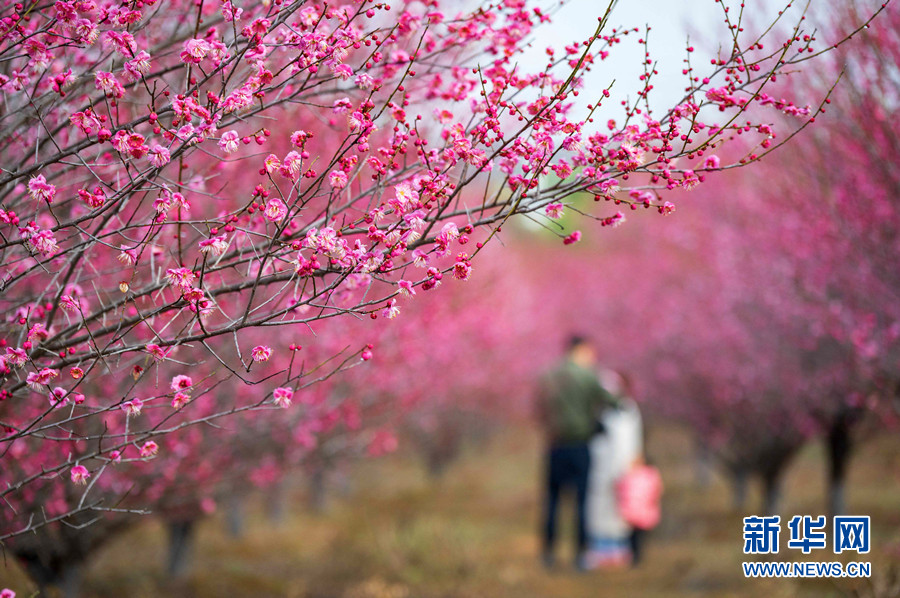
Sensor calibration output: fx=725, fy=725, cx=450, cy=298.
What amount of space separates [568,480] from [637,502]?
98cm

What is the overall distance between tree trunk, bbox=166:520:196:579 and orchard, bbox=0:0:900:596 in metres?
1.52

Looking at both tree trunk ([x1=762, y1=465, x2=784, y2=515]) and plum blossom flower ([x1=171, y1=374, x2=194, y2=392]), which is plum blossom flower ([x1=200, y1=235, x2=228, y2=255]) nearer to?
plum blossom flower ([x1=171, y1=374, x2=194, y2=392])

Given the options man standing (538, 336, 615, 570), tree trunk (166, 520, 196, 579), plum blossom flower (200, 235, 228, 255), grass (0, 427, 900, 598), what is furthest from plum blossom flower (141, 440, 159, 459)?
man standing (538, 336, 615, 570)

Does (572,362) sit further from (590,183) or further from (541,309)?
(541,309)

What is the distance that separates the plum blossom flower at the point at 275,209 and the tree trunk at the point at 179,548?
236 inches

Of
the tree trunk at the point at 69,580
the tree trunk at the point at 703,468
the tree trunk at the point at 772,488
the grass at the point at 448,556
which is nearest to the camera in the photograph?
the tree trunk at the point at 69,580

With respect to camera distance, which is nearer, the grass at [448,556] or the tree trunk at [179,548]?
the grass at [448,556]

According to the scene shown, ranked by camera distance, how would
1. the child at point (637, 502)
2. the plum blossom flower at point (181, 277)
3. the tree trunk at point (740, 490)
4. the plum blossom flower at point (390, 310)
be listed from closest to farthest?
the plum blossom flower at point (181, 277) → the plum blossom flower at point (390, 310) → the child at point (637, 502) → the tree trunk at point (740, 490)

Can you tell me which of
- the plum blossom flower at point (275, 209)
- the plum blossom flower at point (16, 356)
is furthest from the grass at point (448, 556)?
the plum blossom flower at point (275, 209)

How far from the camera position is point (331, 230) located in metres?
2.21

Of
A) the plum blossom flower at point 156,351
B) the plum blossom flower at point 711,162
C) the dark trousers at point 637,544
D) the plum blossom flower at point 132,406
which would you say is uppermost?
the plum blossom flower at point 711,162

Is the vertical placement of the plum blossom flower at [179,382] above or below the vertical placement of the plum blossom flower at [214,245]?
below

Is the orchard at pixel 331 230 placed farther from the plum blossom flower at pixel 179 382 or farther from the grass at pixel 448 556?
the grass at pixel 448 556

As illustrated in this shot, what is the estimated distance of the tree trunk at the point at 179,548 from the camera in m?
7.42
